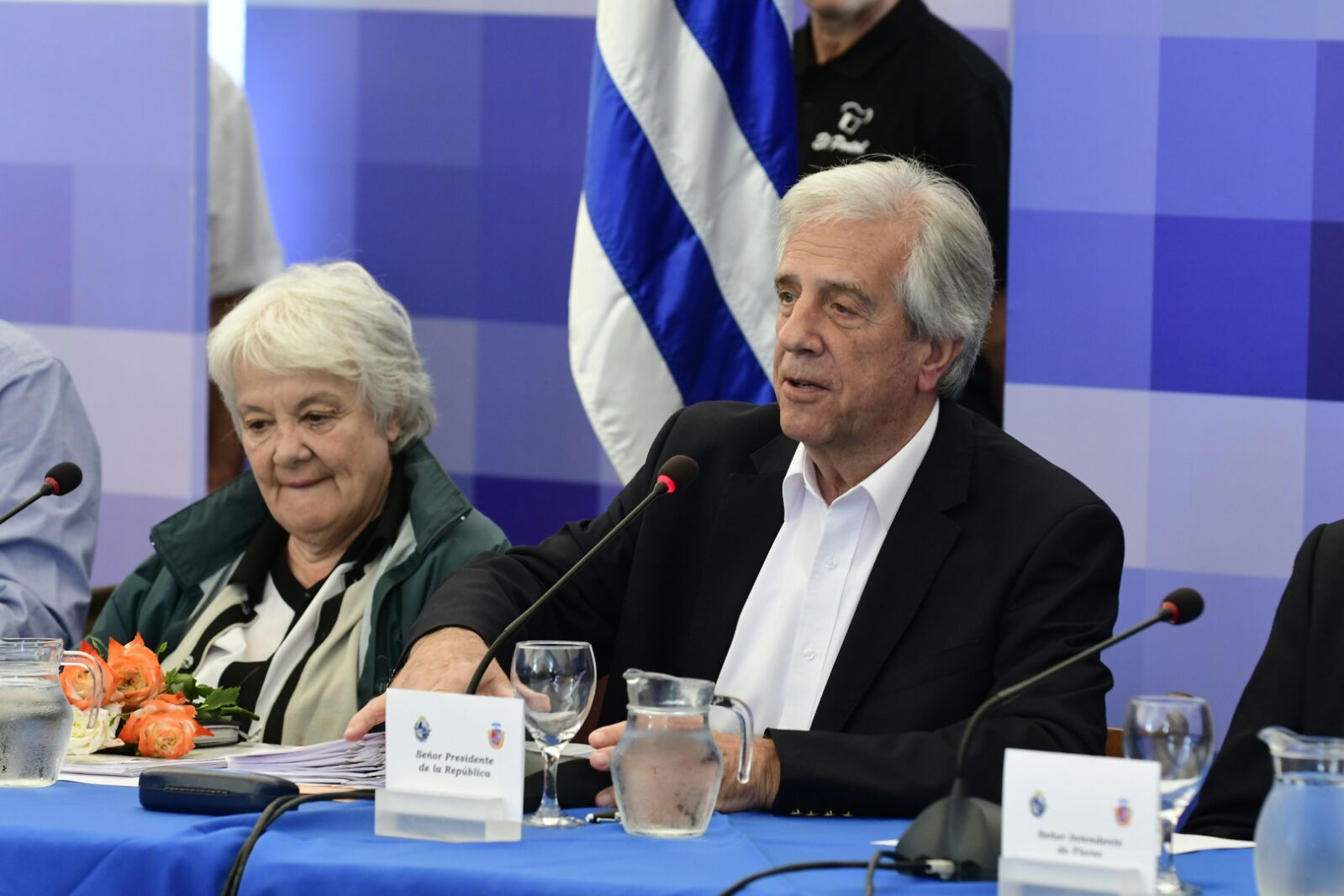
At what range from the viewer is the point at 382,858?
175 centimetres

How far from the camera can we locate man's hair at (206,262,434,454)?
3152 millimetres

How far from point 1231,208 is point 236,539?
190 cm

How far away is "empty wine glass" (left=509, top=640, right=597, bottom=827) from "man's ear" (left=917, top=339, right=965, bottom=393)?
88 centimetres

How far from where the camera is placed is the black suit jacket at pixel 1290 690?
225cm

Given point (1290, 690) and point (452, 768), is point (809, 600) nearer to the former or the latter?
point (1290, 690)

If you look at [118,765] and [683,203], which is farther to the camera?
[683,203]

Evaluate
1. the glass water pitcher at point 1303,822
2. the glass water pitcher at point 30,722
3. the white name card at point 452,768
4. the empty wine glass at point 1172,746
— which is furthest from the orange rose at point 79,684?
the glass water pitcher at point 1303,822

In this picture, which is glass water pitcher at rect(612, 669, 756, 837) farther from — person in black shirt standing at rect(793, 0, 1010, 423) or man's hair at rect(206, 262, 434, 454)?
person in black shirt standing at rect(793, 0, 1010, 423)

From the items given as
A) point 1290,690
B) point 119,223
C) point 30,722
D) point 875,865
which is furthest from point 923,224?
point 119,223

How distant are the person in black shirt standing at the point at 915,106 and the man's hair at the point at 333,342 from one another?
3.96 feet

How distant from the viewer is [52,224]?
14.5 feet

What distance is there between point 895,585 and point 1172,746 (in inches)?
32.9

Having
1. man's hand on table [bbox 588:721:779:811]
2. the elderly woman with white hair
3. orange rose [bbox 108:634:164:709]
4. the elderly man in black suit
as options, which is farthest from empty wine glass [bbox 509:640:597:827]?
the elderly woman with white hair

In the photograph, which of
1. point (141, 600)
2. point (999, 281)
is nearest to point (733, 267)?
point (999, 281)
